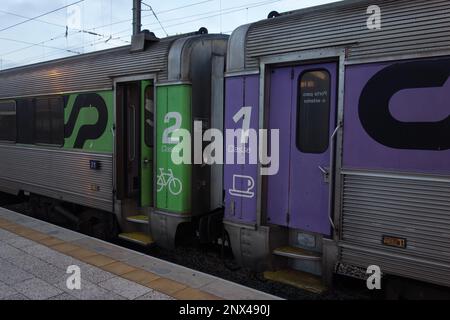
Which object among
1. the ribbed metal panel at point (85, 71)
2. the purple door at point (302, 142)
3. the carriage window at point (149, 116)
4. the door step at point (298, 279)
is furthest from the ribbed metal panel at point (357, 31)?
the door step at point (298, 279)

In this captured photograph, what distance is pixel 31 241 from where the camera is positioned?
18.9 ft

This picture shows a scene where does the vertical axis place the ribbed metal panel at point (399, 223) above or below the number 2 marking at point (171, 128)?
below

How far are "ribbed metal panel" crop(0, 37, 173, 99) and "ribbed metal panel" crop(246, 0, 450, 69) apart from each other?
5.36 ft

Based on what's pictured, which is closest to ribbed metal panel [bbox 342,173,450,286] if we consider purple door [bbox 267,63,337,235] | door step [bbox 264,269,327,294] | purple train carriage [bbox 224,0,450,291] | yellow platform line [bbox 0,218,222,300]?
purple train carriage [bbox 224,0,450,291]

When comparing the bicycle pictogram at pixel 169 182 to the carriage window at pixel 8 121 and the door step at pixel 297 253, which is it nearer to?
the door step at pixel 297 253

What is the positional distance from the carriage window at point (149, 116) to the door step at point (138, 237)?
135 centimetres

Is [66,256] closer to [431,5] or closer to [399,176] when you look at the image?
[399,176]

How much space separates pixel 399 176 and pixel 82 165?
17.1 feet

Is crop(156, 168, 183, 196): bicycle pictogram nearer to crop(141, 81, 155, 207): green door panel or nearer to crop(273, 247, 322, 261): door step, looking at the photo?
crop(141, 81, 155, 207): green door panel

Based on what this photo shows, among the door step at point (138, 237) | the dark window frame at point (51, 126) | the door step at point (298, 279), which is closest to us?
the door step at point (298, 279)

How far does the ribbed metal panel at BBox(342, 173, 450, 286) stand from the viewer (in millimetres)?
3449

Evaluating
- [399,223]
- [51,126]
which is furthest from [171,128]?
[51,126]

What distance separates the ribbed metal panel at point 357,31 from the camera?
3.50 metres
